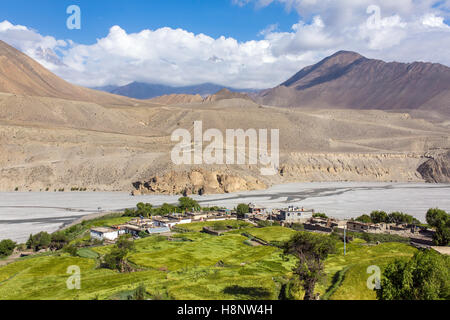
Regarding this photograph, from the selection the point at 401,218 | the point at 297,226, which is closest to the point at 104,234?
the point at 297,226

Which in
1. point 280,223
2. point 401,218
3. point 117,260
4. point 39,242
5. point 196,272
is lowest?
point 39,242

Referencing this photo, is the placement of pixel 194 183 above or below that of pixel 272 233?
above

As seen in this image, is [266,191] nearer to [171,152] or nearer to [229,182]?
[229,182]

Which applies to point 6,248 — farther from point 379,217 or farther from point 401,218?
point 401,218

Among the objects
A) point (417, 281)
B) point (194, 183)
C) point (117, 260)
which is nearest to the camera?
point (417, 281)

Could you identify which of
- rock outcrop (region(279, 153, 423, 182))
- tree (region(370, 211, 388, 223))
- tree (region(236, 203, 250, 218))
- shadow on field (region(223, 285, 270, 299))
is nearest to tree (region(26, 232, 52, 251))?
tree (region(236, 203, 250, 218))

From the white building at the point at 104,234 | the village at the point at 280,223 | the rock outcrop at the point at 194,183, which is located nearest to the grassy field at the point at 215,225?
the village at the point at 280,223

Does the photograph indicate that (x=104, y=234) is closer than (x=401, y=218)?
Yes
